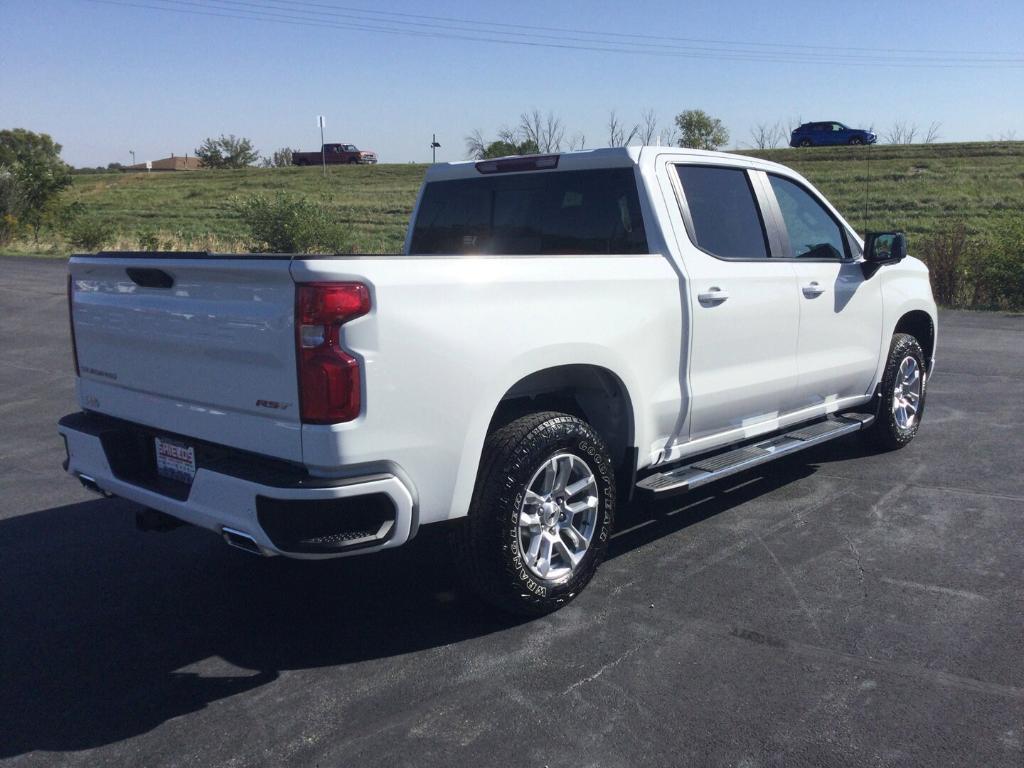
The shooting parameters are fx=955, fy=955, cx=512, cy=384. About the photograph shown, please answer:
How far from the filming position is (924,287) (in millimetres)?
Result: 7094

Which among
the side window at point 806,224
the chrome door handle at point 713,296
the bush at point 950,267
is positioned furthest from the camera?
the bush at point 950,267

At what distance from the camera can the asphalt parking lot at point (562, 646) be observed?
3197mm

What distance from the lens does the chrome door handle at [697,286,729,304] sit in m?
4.91

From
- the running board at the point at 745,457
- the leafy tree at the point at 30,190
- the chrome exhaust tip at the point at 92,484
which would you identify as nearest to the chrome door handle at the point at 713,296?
the running board at the point at 745,457

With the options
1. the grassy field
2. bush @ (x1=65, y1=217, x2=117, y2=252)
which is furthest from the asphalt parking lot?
bush @ (x1=65, y1=217, x2=117, y2=252)

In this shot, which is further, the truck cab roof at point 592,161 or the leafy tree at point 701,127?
the leafy tree at point 701,127

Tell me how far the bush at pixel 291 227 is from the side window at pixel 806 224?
17621 mm

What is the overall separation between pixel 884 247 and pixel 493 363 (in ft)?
11.7

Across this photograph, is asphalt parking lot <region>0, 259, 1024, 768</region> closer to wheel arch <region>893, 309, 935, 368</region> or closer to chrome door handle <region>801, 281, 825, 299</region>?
chrome door handle <region>801, 281, 825, 299</region>

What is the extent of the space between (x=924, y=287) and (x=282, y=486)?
5488 millimetres

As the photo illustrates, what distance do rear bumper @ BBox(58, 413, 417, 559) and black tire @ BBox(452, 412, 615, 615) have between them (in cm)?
38

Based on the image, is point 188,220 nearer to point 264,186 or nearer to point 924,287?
point 264,186

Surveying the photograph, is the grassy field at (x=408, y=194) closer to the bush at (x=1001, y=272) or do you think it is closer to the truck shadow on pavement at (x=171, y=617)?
the bush at (x=1001, y=272)

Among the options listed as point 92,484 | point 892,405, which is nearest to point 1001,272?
point 892,405
